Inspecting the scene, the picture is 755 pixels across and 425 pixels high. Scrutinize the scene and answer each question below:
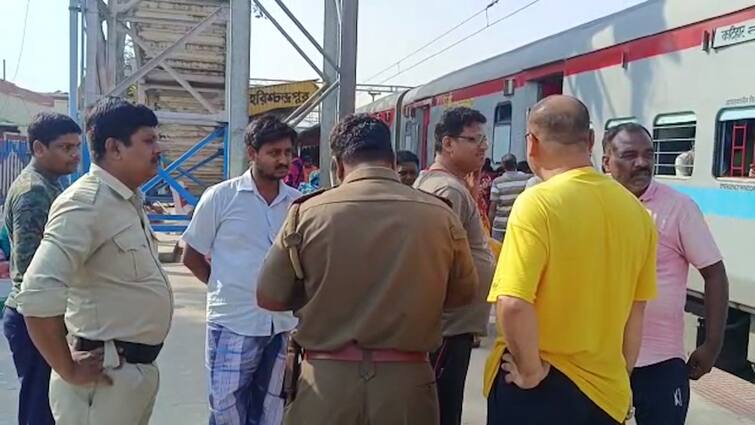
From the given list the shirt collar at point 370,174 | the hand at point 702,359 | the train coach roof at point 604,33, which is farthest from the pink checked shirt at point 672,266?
the train coach roof at point 604,33

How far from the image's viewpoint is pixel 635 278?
229 centimetres

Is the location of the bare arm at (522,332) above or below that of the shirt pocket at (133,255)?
below

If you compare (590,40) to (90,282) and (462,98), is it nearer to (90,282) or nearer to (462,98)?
(462,98)

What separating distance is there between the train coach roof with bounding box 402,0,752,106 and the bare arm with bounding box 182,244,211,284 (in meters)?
4.02

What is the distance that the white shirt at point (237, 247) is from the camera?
10.6 ft

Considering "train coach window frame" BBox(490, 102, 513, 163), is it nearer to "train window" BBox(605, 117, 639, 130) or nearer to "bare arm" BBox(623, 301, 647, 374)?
"train window" BBox(605, 117, 639, 130)

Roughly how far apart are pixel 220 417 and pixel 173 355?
267cm

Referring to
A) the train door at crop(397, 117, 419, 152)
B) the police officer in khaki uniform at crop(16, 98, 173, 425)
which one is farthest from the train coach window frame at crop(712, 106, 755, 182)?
the train door at crop(397, 117, 419, 152)

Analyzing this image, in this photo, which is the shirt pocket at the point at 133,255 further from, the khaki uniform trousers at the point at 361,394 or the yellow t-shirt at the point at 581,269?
the yellow t-shirt at the point at 581,269

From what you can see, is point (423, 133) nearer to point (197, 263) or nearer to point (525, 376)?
point (197, 263)

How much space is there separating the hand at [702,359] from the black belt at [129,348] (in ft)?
6.72

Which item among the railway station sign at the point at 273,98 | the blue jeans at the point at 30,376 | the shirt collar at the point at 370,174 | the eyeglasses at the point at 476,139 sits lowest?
the blue jeans at the point at 30,376

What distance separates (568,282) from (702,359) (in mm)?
1114

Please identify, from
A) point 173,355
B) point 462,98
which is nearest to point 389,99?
point 462,98
